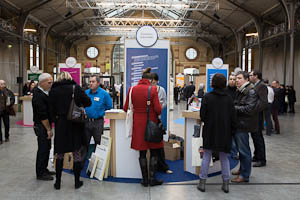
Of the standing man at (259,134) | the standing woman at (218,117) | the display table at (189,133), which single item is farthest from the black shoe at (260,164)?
the standing woman at (218,117)

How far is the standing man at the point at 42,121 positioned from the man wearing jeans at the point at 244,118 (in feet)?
7.94

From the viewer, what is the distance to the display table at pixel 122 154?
13.0 ft

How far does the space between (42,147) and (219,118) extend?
2364 mm

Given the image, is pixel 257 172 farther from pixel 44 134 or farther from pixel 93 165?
pixel 44 134

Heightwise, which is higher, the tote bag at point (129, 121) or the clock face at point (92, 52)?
the clock face at point (92, 52)

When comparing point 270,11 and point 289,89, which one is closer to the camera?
point 289,89

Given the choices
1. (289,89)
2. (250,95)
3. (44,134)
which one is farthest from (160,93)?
(289,89)

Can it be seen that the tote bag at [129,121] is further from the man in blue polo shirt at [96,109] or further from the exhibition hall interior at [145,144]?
the man in blue polo shirt at [96,109]

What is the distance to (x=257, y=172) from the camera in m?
4.38

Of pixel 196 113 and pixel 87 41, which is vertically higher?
pixel 87 41

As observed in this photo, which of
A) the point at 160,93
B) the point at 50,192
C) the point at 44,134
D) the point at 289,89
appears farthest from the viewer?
the point at 289,89

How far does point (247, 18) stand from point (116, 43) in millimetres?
14504

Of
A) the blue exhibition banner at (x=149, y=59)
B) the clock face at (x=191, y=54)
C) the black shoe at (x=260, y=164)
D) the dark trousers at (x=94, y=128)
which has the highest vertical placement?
the clock face at (x=191, y=54)

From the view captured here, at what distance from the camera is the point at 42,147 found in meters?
3.96
